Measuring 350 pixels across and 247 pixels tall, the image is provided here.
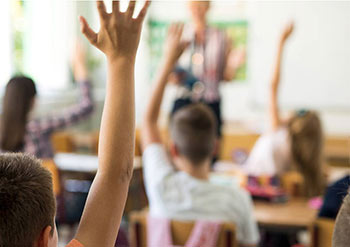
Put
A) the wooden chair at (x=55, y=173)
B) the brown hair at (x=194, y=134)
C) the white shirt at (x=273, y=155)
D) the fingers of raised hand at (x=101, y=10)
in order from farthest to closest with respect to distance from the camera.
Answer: the white shirt at (x=273, y=155), the wooden chair at (x=55, y=173), the brown hair at (x=194, y=134), the fingers of raised hand at (x=101, y=10)

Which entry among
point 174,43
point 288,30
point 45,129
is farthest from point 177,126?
point 45,129

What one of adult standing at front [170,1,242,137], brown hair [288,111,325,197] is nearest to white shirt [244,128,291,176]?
brown hair [288,111,325,197]

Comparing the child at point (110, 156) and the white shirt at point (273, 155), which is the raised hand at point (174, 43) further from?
the white shirt at point (273, 155)

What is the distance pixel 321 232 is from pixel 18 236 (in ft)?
5.40

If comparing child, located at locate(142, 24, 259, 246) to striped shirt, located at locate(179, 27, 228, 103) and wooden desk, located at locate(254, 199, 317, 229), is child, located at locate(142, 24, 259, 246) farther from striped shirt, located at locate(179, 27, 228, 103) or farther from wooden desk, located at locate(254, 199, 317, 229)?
striped shirt, located at locate(179, 27, 228, 103)

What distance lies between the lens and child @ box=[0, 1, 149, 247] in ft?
2.67

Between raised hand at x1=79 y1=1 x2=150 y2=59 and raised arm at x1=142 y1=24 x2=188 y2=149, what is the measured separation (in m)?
0.69

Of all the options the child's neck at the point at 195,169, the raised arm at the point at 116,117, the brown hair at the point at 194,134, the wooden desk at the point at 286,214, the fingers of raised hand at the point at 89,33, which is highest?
the fingers of raised hand at the point at 89,33

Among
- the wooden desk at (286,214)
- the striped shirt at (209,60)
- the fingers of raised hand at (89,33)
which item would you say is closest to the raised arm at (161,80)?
the fingers of raised hand at (89,33)

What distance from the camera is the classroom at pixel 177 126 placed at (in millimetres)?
996

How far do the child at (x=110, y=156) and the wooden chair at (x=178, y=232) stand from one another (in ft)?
3.59

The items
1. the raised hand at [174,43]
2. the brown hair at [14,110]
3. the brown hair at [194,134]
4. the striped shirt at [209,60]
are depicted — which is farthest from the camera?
the striped shirt at [209,60]

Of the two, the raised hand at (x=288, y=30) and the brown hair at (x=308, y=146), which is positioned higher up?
the raised hand at (x=288, y=30)

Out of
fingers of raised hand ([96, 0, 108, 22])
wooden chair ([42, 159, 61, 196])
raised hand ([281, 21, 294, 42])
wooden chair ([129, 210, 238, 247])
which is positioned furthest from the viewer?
wooden chair ([42, 159, 61, 196])
